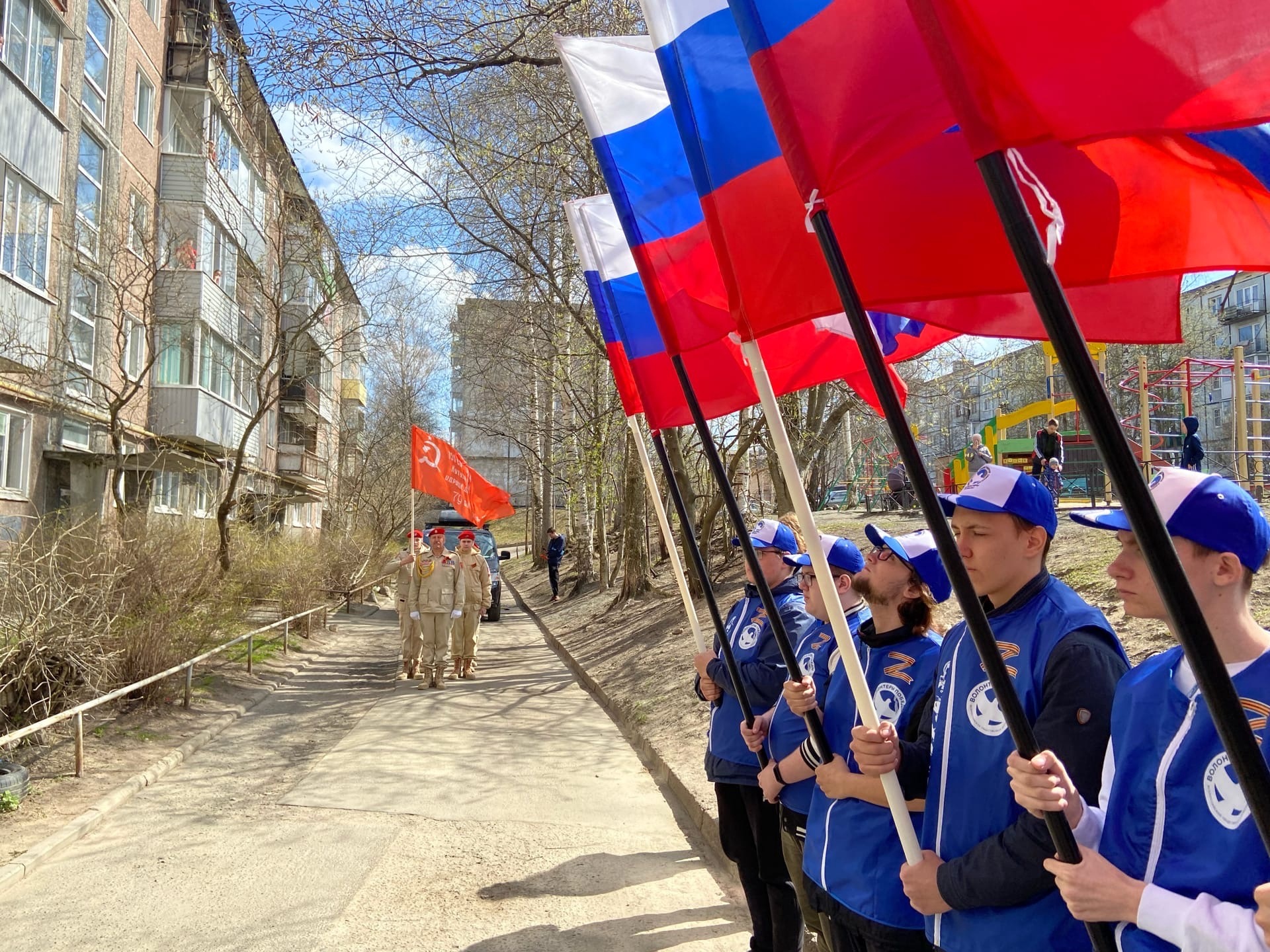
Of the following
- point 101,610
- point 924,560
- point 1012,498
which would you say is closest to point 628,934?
point 924,560

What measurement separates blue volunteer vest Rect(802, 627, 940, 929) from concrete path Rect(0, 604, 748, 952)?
2.10 meters

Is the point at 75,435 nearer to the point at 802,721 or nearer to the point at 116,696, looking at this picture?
the point at 116,696

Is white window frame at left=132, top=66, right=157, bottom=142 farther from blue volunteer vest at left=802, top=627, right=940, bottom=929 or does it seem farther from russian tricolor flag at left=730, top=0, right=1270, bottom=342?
russian tricolor flag at left=730, top=0, right=1270, bottom=342

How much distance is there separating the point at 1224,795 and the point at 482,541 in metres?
23.3

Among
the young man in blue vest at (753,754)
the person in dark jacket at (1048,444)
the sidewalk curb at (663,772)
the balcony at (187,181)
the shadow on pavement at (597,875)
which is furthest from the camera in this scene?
the balcony at (187,181)

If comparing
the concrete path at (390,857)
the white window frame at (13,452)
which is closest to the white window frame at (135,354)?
the white window frame at (13,452)

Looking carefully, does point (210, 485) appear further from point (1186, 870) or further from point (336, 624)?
point (1186, 870)

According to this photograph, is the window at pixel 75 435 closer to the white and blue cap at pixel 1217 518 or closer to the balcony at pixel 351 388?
the white and blue cap at pixel 1217 518

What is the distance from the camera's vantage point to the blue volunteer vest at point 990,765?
2184 mm

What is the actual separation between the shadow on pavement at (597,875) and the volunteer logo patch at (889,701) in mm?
3050

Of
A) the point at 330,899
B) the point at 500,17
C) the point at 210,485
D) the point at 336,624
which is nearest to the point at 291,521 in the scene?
the point at 210,485

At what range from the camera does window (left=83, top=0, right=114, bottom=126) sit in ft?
65.8

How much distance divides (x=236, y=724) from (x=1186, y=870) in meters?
10.4

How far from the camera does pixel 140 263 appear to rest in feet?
52.7
